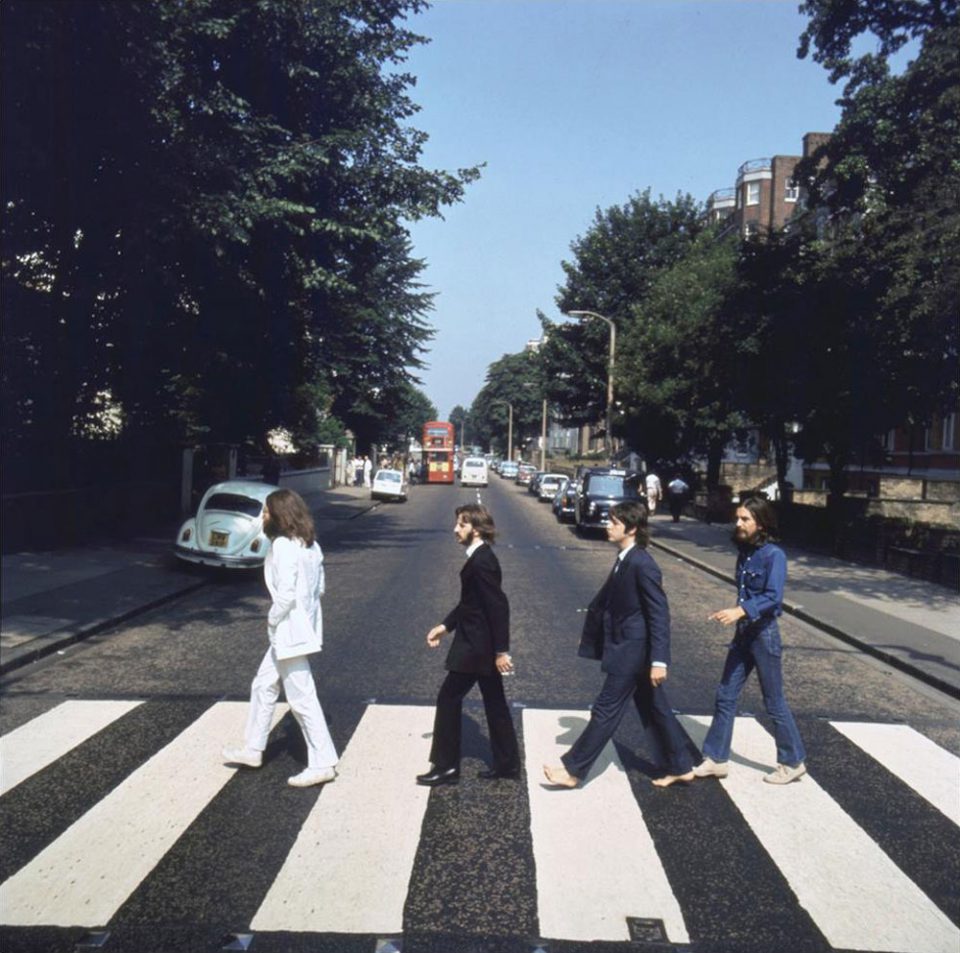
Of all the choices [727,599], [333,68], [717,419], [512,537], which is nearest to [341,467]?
[717,419]

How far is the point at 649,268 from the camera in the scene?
5494cm

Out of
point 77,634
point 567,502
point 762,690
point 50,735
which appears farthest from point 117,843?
point 567,502

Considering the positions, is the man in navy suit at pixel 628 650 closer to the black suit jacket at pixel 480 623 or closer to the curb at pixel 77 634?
the black suit jacket at pixel 480 623

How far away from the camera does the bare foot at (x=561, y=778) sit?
6867 millimetres

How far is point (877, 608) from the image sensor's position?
1630cm

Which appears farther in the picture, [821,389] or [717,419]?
[717,419]

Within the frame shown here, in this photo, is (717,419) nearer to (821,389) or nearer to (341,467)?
(821,389)

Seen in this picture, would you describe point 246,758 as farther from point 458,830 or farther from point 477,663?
point 458,830

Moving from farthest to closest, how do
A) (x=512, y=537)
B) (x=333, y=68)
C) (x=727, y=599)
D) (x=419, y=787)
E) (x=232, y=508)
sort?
1. (x=512, y=537)
2. (x=333, y=68)
3. (x=232, y=508)
4. (x=727, y=599)
5. (x=419, y=787)

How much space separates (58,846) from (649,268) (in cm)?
5162

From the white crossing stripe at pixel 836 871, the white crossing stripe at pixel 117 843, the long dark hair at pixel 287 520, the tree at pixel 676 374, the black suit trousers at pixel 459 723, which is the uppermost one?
the tree at pixel 676 374

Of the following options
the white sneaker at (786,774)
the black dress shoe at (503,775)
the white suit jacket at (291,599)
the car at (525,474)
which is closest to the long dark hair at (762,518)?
the white sneaker at (786,774)

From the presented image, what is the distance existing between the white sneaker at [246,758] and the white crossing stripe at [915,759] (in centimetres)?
424

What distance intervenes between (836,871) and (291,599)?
3440 millimetres
